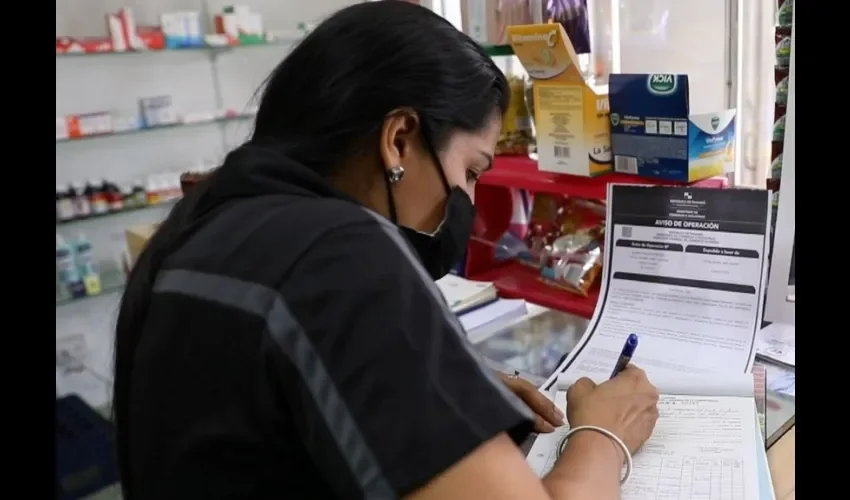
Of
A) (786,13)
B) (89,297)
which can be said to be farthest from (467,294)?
(89,297)

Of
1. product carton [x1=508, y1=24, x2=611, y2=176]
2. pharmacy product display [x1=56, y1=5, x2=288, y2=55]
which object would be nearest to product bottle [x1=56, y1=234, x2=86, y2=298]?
pharmacy product display [x1=56, y1=5, x2=288, y2=55]

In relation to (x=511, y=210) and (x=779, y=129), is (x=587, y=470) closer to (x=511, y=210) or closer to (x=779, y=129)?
(x=779, y=129)

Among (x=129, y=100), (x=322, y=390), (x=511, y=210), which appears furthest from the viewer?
(x=129, y=100)

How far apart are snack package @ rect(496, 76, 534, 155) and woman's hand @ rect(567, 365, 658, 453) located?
0.70 m

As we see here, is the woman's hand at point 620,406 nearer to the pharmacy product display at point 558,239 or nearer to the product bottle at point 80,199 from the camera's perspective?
the pharmacy product display at point 558,239

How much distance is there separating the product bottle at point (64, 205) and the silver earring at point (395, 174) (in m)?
2.04

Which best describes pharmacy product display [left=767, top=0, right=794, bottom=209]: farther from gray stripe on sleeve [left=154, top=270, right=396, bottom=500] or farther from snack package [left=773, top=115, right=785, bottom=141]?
gray stripe on sleeve [left=154, top=270, right=396, bottom=500]

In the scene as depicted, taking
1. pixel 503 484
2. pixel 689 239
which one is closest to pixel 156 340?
pixel 503 484

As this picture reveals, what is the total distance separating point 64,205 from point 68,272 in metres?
0.22

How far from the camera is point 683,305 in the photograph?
1.17 meters

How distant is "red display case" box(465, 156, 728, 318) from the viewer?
1.33 m

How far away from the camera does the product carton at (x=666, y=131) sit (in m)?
1.21

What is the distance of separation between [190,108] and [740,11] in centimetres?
185
